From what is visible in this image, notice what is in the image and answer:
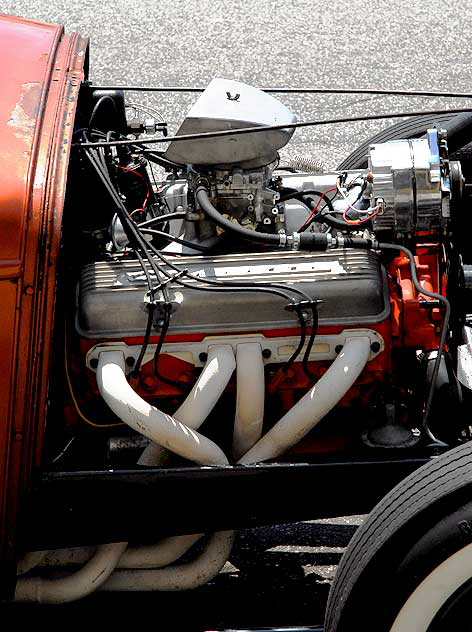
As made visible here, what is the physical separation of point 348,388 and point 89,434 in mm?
688

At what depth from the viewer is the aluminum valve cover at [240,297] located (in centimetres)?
269

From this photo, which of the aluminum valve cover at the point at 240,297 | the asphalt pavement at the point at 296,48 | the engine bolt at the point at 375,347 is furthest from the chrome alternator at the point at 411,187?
the asphalt pavement at the point at 296,48

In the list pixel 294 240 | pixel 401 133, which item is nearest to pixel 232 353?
pixel 294 240

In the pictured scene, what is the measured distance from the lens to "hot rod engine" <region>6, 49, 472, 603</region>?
2.56m

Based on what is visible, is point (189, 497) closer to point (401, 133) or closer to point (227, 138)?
point (227, 138)

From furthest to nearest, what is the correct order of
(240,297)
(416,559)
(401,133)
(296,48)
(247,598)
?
1. (296,48)
2. (401,133)
3. (247,598)
4. (240,297)
5. (416,559)

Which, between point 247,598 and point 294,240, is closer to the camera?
point 294,240

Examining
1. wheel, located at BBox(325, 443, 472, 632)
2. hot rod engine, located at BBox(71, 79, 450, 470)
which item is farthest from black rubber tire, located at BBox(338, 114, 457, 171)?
wheel, located at BBox(325, 443, 472, 632)

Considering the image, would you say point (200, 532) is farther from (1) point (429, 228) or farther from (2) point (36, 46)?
(2) point (36, 46)

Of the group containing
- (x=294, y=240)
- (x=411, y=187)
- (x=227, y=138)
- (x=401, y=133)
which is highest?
(x=401, y=133)

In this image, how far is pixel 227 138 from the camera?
2832 mm

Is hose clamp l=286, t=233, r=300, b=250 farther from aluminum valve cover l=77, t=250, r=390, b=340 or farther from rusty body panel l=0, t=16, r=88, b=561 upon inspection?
rusty body panel l=0, t=16, r=88, b=561

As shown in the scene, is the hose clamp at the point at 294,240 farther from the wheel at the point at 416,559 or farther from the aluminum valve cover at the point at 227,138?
the wheel at the point at 416,559

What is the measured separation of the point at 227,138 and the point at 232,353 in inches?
22.4
